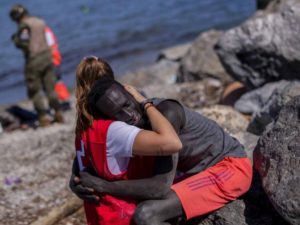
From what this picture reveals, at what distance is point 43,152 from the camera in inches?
340

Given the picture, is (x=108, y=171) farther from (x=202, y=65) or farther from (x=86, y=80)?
(x=202, y=65)

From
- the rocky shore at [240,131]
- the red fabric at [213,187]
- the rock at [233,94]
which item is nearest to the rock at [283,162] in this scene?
the rocky shore at [240,131]

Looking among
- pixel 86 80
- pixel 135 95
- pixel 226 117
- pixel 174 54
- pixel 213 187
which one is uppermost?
pixel 86 80

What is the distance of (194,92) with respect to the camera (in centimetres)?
1109

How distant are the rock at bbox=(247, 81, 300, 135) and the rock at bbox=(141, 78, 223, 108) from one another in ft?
10.7

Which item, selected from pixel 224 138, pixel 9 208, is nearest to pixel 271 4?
pixel 9 208

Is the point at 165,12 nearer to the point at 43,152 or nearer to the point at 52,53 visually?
the point at 52,53

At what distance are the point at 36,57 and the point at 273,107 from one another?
566 centimetres

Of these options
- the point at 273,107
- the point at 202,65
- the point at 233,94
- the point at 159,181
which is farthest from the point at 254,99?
the point at 159,181

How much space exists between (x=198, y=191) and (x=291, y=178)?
1.96 ft

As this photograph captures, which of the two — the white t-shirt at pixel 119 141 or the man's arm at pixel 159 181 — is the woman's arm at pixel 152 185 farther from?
the white t-shirt at pixel 119 141

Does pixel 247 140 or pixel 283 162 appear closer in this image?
pixel 283 162

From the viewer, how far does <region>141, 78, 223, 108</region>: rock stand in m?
10.5

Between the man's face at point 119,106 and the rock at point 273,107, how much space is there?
212 cm
